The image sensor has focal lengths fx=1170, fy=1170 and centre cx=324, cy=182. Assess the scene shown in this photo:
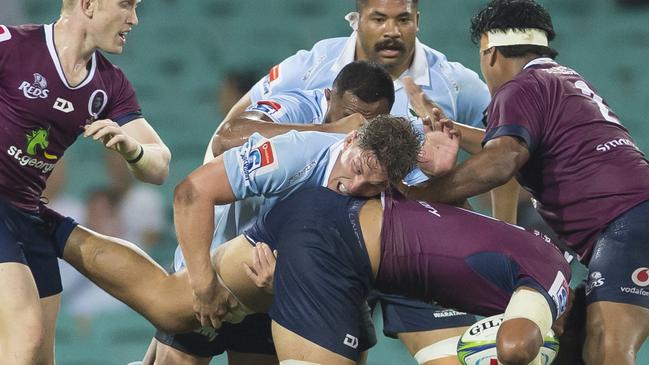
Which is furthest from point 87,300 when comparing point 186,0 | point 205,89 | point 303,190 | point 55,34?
point 303,190

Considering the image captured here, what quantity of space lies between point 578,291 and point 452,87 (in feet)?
3.68

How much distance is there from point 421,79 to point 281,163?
47.3 inches

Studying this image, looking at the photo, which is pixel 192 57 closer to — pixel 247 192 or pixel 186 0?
pixel 186 0

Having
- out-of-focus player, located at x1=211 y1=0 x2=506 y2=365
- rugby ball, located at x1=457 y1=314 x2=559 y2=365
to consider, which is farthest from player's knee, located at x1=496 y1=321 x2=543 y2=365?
out-of-focus player, located at x1=211 y1=0 x2=506 y2=365

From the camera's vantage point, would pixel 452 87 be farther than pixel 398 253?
Yes

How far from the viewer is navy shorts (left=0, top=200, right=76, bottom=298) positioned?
3.96 m

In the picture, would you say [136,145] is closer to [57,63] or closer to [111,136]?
[111,136]

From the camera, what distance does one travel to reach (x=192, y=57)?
738 cm

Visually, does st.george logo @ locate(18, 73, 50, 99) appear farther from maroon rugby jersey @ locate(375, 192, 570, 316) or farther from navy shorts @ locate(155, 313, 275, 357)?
maroon rugby jersey @ locate(375, 192, 570, 316)

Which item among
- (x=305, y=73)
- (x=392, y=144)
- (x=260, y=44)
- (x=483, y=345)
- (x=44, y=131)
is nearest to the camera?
(x=483, y=345)

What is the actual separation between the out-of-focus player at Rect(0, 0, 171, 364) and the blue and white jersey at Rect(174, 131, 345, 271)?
414 millimetres

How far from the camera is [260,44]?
24.2 ft

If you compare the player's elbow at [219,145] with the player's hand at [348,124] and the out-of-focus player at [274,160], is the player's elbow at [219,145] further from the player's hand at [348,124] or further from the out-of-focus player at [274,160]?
the player's hand at [348,124]

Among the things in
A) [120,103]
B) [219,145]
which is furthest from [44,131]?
[219,145]
